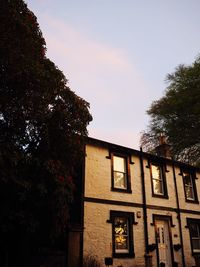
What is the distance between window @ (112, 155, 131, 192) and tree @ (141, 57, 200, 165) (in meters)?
11.4

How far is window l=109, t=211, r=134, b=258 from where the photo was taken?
46.5 ft

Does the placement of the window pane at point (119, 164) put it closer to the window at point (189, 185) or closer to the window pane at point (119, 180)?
the window pane at point (119, 180)

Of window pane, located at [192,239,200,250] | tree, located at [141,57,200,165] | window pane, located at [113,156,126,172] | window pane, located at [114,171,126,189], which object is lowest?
window pane, located at [192,239,200,250]

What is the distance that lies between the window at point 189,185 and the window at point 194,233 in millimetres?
1599

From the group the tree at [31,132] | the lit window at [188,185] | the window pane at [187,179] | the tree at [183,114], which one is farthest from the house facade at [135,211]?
the tree at [183,114]

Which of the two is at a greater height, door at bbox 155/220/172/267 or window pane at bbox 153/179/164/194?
window pane at bbox 153/179/164/194

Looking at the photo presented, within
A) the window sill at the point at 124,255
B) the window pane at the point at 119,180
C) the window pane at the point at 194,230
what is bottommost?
the window sill at the point at 124,255

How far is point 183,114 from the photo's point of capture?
26.6m

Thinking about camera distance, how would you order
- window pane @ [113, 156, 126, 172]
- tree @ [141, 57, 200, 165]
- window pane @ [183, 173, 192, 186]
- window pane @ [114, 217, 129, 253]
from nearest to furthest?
window pane @ [114, 217, 129, 253], window pane @ [113, 156, 126, 172], window pane @ [183, 173, 192, 186], tree @ [141, 57, 200, 165]

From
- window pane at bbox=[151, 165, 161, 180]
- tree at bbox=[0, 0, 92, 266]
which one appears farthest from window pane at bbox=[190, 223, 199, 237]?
tree at bbox=[0, 0, 92, 266]

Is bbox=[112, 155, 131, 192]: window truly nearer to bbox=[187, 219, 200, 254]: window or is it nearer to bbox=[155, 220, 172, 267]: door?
bbox=[155, 220, 172, 267]: door

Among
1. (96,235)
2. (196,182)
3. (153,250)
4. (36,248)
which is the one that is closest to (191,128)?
(196,182)

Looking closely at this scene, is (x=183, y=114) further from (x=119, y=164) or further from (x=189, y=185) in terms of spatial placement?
(x=119, y=164)

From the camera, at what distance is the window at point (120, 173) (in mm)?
15788
